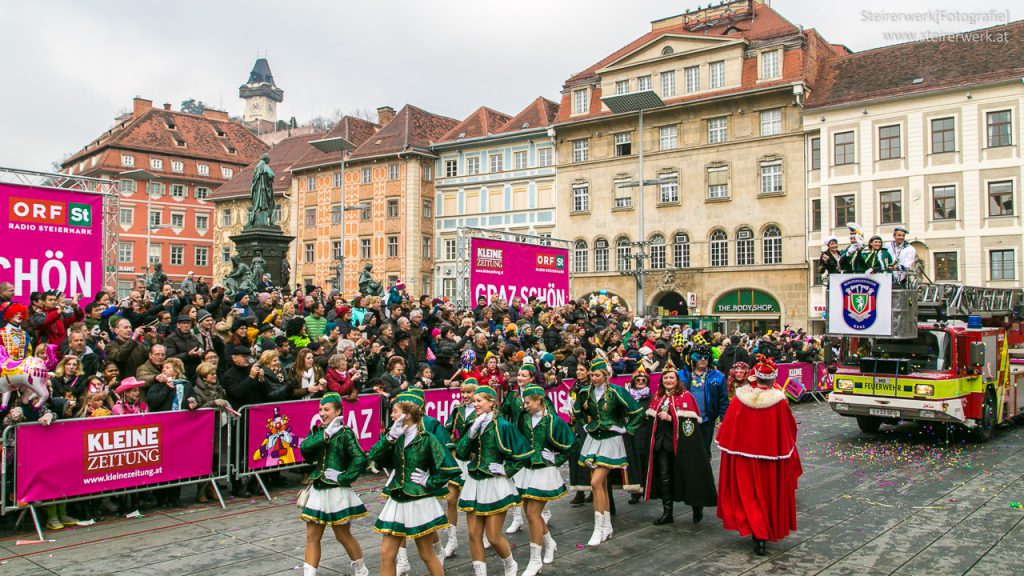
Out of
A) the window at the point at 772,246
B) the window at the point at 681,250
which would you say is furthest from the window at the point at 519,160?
the window at the point at 772,246

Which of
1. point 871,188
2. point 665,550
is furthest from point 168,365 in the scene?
point 871,188

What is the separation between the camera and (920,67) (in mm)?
39219

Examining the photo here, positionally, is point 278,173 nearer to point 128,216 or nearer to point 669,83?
point 128,216

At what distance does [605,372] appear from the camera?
8.91 meters

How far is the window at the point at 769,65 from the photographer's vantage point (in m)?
41.8

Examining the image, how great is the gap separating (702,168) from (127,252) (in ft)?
146

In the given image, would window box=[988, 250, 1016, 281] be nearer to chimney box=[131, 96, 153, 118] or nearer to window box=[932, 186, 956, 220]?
window box=[932, 186, 956, 220]

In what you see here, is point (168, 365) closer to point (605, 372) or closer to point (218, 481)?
point (218, 481)

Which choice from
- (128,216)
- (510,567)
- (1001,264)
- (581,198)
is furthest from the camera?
(128,216)

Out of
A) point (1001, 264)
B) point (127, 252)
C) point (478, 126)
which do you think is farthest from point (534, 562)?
Answer: point (127, 252)

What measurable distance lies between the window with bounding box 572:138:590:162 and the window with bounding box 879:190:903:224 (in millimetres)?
16194

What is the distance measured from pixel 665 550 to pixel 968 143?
34.8 meters

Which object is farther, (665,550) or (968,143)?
(968,143)

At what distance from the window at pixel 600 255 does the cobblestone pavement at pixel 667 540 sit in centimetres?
3527
